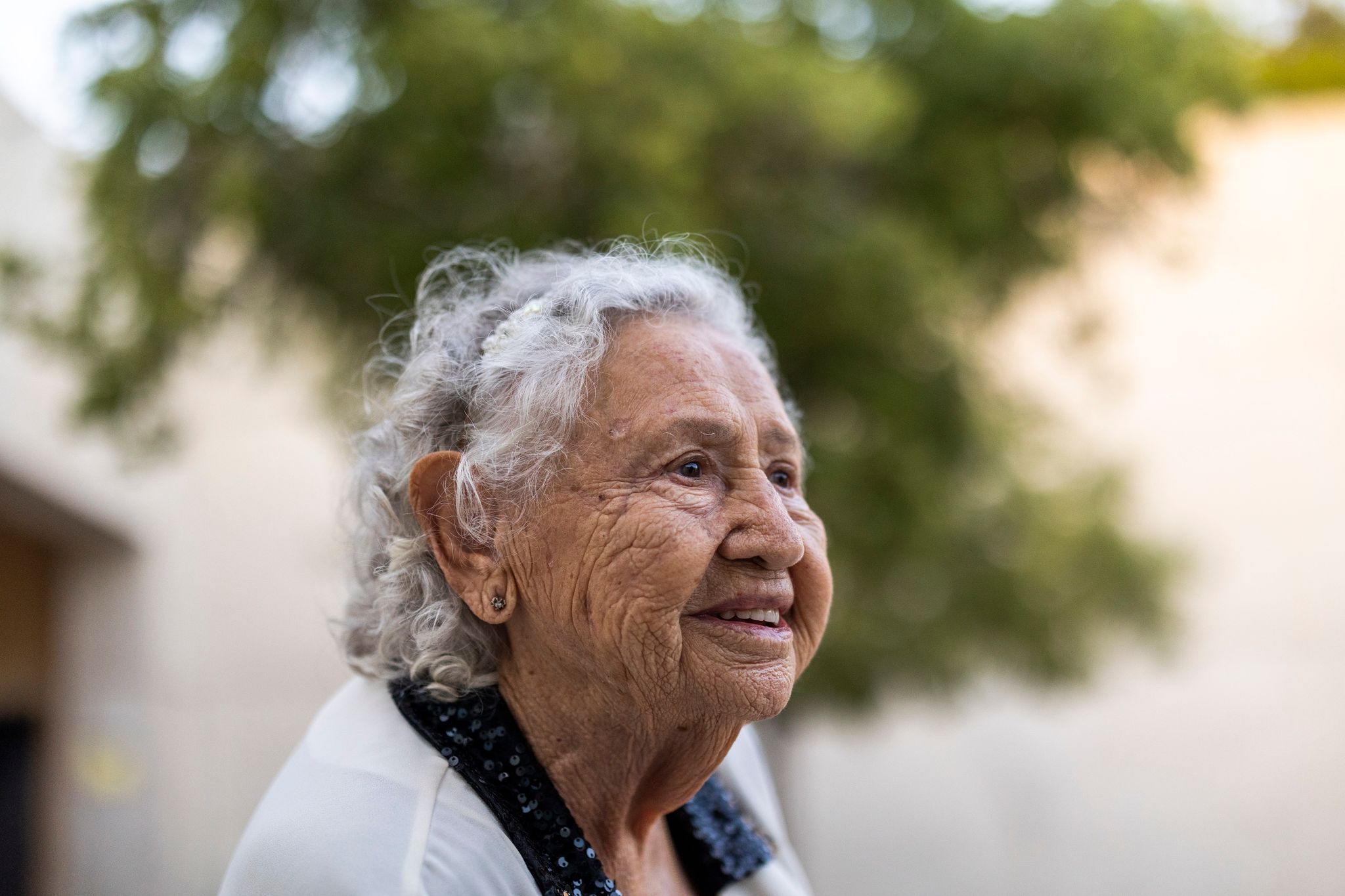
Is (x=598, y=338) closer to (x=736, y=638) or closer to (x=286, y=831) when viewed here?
(x=736, y=638)

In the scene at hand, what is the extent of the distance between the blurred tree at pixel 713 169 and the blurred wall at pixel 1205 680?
413cm

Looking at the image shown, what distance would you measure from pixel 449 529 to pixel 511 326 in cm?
30

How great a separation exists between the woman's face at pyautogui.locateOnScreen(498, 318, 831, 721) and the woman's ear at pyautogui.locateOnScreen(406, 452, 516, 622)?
53 mm

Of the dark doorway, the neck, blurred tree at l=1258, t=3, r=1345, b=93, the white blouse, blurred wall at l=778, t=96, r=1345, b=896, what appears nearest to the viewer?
the white blouse

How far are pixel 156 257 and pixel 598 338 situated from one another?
3.45 m

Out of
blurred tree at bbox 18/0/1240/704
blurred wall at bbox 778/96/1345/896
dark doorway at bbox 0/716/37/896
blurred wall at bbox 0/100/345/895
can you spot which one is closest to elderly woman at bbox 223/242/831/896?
blurred tree at bbox 18/0/1240/704

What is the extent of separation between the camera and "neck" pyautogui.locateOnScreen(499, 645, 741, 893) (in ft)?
4.88

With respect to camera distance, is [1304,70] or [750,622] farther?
[1304,70]

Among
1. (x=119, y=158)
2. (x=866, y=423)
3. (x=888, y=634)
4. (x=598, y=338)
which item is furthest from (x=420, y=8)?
(x=888, y=634)

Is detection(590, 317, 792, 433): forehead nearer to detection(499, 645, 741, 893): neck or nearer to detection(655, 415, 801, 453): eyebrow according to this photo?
detection(655, 415, 801, 453): eyebrow

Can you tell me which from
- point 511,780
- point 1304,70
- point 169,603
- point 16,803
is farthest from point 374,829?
point 1304,70

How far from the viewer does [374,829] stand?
1310 millimetres

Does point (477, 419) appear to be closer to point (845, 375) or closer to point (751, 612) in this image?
point (751, 612)

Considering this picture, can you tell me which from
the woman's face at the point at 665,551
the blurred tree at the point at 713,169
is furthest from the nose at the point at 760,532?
the blurred tree at the point at 713,169
